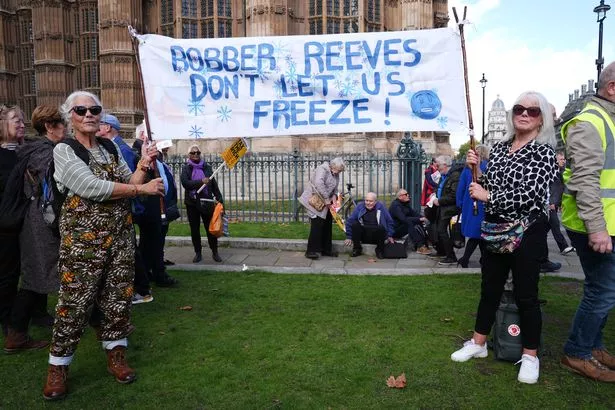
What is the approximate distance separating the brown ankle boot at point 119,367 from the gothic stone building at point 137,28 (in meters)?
16.6

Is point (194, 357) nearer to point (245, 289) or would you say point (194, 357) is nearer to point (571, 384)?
point (245, 289)

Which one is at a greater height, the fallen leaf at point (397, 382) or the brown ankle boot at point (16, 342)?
the brown ankle boot at point (16, 342)

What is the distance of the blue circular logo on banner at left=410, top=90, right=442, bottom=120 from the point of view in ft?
15.8

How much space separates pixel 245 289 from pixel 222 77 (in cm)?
250

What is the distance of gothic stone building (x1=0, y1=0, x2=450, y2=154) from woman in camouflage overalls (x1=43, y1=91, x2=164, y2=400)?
16.6m

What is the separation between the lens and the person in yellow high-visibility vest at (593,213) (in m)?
3.25

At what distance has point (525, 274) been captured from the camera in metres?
3.38

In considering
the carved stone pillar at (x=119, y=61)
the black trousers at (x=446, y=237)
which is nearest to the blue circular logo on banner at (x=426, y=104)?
the black trousers at (x=446, y=237)

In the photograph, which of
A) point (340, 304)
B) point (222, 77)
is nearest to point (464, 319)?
point (340, 304)

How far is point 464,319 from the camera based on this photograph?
15.6 ft

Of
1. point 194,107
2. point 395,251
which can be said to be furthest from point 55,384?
point 395,251

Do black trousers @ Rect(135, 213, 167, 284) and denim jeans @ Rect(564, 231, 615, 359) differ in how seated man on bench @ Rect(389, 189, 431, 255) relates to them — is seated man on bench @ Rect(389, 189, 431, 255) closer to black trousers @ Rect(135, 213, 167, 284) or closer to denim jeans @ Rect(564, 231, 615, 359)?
black trousers @ Rect(135, 213, 167, 284)

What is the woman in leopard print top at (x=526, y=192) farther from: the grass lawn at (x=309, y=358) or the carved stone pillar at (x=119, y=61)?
the carved stone pillar at (x=119, y=61)

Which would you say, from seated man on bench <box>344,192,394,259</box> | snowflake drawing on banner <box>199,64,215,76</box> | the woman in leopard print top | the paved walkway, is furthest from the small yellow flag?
the woman in leopard print top
